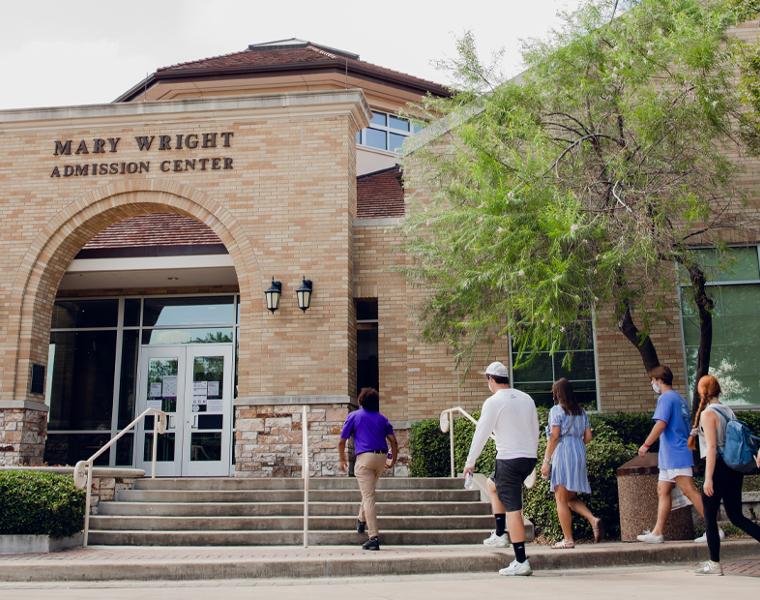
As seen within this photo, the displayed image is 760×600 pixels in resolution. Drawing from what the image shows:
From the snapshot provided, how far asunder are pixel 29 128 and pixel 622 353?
11643 mm

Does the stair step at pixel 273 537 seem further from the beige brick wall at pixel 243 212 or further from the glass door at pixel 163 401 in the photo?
the glass door at pixel 163 401

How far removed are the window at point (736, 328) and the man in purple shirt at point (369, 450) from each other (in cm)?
681

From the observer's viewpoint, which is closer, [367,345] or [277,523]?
[277,523]

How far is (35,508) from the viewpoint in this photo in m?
8.99

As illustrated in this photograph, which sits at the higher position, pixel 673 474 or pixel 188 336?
pixel 188 336

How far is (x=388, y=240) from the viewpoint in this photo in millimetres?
14617

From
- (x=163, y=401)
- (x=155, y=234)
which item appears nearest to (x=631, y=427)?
(x=163, y=401)

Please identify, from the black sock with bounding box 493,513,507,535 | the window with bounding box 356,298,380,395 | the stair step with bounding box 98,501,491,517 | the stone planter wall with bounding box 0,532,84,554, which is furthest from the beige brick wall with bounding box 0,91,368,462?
the black sock with bounding box 493,513,507,535

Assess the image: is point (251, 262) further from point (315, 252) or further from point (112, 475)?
point (112, 475)

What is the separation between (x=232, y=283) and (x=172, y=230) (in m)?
1.66

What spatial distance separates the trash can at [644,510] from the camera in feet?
28.3

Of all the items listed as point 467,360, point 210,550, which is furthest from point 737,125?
point 210,550

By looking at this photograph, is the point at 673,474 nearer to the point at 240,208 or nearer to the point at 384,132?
the point at 240,208

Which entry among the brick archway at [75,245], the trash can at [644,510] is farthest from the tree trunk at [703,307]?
the brick archway at [75,245]
